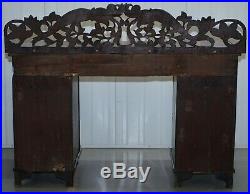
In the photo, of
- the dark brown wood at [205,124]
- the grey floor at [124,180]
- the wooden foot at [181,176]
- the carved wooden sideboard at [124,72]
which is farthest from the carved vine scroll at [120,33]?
the grey floor at [124,180]

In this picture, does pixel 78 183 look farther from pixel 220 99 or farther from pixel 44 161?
pixel 220 99

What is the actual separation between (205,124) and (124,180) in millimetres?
706

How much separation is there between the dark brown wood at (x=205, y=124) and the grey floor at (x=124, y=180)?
0.16m

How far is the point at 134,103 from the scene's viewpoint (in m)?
3.62

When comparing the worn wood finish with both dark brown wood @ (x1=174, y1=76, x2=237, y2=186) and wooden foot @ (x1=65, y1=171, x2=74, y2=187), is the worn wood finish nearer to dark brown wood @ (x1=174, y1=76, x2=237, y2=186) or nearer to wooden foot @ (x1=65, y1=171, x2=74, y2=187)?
dark brown wood @ (x1=174, y1=76, x2=237, y2=186)

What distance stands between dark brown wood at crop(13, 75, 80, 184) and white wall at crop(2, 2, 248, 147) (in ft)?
3.24

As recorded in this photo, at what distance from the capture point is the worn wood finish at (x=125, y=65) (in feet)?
8.36

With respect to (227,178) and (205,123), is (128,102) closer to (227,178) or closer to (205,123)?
(205,123)

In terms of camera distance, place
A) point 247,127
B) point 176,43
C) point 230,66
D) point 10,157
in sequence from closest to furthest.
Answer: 1. point 230,66
2. point 176,43
3. point 10,157
4. point 247,127

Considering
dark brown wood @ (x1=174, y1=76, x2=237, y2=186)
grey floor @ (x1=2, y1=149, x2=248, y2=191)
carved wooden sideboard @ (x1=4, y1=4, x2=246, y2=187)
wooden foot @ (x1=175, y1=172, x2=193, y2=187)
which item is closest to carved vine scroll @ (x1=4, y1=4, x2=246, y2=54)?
carved wooden sideboard @ (x1=4, y1=4, x2=246, y2=187)

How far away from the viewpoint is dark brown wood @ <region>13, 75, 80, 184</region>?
259 centimetres

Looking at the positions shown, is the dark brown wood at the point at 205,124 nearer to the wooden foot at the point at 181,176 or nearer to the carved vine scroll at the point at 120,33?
the wooden foot at the point at 181,176

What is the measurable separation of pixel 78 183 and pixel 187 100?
3.14 ft

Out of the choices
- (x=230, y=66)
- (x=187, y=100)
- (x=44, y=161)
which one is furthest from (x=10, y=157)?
(x=230, y=66)
